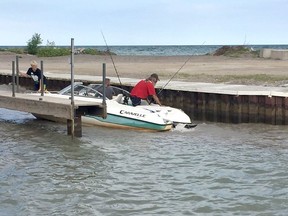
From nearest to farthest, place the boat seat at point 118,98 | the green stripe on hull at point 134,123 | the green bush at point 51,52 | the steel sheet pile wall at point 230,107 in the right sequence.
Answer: the green stripe on hull at point 134,123
the boat seat at point 118,98
the steel sheet pile wall at point 230,107
the green bush at point 51,52

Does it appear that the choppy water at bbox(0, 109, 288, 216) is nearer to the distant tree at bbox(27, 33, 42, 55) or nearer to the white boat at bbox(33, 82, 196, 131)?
the white boat at bbox(33, 82, 196, 131)

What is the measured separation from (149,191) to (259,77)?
19.1 m

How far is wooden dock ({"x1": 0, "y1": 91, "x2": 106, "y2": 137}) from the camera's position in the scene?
16.5 metres

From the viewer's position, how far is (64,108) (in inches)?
651

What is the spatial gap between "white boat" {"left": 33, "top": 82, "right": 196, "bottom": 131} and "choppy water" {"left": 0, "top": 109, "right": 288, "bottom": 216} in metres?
0.27

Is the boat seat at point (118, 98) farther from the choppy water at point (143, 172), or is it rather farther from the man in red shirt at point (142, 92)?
the choppy water at point (143, 172)

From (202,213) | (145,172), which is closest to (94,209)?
(202,213)

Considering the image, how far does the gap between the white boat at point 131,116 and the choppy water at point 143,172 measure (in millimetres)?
270

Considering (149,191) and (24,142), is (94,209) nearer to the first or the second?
(149,191)

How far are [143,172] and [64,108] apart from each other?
473 cm

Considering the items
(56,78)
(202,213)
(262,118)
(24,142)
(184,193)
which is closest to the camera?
(202,213)

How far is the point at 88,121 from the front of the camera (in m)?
19.0

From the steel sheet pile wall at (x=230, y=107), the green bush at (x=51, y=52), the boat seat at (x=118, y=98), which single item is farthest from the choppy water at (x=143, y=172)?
the green bush at (x=51, y=52)

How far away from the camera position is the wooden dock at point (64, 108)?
16516 mm
